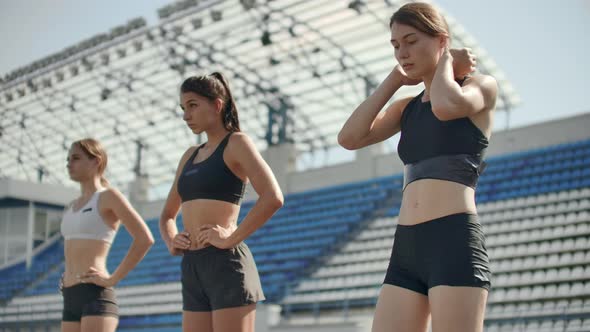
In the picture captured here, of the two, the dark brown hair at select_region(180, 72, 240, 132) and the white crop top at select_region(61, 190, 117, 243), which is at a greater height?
the dark brown hair at select_region(180, 72, 240, 132)

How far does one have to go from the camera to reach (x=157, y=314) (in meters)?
19.9

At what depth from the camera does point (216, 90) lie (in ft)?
13.0

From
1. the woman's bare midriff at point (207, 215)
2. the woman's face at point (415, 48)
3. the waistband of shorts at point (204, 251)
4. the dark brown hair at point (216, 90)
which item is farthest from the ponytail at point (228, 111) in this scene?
the woman's face at point (415, 48)

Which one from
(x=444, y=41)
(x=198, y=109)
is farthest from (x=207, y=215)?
(x=444, y=41)

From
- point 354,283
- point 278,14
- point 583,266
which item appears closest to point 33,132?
point 278,14

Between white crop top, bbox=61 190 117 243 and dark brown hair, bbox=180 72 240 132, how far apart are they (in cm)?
140

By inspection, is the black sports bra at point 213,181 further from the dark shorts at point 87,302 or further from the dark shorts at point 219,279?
the dark shorts at point 87,302

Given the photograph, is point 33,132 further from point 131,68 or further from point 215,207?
point 215,207

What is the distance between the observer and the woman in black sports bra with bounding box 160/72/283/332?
3.76m

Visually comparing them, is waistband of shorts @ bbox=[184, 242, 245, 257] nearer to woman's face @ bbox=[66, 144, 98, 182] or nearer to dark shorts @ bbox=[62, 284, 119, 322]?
dark shorts @ bbox=[62, 284, 119, 322]

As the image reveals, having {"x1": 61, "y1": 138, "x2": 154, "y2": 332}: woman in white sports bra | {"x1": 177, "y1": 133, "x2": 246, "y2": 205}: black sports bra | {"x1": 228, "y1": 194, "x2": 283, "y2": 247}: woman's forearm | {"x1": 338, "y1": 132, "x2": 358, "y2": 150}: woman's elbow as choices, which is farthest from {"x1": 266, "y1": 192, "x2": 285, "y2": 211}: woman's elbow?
{"x1": 61, "y1": 138, "x2": 154, "y2": 332}: woman in white sports bra

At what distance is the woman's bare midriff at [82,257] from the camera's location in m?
4.98

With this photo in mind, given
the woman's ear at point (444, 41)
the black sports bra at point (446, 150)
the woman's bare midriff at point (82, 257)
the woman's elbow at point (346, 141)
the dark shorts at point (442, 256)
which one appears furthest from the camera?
the woman's bare midriff at point (82, 257)

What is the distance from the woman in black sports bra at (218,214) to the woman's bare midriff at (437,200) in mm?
950
